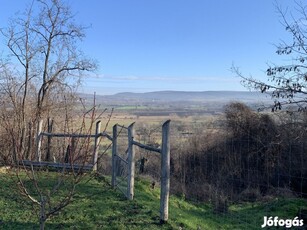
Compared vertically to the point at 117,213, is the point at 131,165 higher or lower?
higher

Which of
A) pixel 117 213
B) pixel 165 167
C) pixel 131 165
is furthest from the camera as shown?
pixel 131 165

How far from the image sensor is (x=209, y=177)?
1160 centimetres

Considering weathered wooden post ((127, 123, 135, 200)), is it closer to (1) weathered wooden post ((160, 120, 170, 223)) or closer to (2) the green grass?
(2) the green grass

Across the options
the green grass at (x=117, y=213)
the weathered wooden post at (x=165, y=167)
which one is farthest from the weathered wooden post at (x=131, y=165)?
the weathered wooden post at (x=165, y=167)

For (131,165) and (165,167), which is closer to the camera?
(165,167)

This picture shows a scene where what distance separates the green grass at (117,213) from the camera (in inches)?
215

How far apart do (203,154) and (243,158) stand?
12.3 feet

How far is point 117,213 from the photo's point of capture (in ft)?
19.9

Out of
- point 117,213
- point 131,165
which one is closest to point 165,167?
point 117,213

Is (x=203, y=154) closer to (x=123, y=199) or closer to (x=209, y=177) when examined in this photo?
(x=209, y=177)

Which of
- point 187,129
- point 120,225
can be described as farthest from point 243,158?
point 120,225

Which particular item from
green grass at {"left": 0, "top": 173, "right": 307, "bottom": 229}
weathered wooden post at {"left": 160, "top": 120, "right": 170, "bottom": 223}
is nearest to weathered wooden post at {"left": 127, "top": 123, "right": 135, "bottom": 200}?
green grass at {"left": 0, "top": 173, "right": 307, "bottom": 229}

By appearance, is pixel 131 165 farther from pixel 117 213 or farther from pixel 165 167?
pixel 165 167

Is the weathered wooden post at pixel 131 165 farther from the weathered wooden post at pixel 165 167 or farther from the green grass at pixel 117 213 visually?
the weathered wooden post at pixel 165 167
